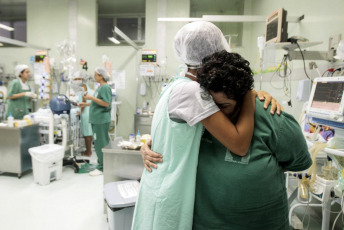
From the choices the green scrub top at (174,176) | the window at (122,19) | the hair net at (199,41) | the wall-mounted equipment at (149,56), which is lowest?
the green scrub top at (174,176)

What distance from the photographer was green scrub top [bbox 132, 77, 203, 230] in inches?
31.5

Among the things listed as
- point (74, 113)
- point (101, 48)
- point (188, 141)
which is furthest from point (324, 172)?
point (101, 48)

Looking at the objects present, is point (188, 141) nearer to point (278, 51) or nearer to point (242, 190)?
point (242, 190)

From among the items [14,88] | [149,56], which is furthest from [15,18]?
[149,56]

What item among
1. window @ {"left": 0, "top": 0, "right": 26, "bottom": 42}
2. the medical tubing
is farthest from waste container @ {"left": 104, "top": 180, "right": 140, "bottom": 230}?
window @ {"left": 0, "top": 0, "right": 26, "bottom": 42}

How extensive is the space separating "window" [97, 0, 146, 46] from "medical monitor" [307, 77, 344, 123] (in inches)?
172

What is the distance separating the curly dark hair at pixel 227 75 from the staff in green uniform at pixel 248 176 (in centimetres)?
2

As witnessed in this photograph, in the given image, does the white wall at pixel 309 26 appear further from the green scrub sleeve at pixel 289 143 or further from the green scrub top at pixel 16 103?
the green scrub top at pixel 16 103

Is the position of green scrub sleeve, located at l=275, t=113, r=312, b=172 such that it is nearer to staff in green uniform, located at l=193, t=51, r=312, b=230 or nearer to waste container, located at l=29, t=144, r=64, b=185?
staff in green uniform, located at l=193, t=51, r=312, b=230

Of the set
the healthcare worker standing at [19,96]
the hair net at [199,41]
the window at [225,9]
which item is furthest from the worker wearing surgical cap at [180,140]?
the window at [225,9]

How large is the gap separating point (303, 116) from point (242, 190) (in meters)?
2.02

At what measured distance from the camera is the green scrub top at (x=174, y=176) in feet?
2.63

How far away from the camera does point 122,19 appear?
5.84 metres

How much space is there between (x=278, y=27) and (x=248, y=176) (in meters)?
1.80
